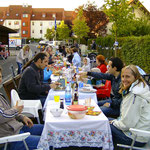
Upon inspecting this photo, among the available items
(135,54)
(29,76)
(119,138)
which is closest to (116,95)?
(119,138)

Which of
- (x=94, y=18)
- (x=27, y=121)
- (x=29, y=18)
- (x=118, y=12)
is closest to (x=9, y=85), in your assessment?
(x=27, y=121)

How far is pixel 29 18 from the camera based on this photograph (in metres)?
93.4

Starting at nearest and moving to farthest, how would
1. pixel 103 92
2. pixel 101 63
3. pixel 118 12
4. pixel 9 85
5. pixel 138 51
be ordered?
pixel 9 85 < pixel 103 92 < pixel 101 63 < pixel 138 51 < pixel 118 12

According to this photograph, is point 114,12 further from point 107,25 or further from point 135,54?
point 107,25

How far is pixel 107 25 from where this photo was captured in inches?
1908

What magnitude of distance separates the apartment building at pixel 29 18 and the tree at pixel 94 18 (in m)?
49.7

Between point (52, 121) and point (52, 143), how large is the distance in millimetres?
295

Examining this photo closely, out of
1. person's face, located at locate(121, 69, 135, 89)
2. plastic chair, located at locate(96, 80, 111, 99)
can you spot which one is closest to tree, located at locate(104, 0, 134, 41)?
plastic chair, located at locate(96, 80, 111, 99)

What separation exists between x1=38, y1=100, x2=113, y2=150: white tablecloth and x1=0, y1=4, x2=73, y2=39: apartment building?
9180 centimetres

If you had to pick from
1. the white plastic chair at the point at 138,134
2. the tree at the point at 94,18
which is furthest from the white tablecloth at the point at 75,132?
the tree at the point at 94,18

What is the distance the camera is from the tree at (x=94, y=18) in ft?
140

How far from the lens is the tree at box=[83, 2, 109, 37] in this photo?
1682 inches

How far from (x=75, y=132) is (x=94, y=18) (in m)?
41.6

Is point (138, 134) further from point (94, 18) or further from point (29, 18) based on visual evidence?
point (29, 18)
